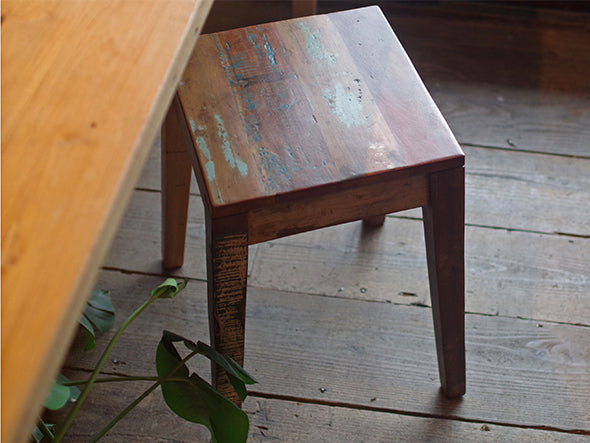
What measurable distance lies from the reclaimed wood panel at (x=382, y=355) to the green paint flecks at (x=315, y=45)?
0.52 meters

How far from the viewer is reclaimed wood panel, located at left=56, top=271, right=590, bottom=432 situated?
1108 millimetres

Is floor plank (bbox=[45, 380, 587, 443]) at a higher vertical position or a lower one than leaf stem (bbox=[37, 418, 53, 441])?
lower

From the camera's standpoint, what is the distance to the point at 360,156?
0.77m

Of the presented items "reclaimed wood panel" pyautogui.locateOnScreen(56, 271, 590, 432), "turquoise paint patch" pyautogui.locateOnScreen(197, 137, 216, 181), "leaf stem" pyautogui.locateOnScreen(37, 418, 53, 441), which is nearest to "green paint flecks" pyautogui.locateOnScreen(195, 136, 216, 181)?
"turquoise paint patch" pyautogui.locateOnScreen(197, 137, 216, 181)

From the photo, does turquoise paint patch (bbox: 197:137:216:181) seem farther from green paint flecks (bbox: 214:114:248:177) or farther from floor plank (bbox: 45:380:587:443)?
floor plank (bbox: 45:380:587:443)

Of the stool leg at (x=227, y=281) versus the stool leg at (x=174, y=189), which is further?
the stool leg at (x=174, y=189)

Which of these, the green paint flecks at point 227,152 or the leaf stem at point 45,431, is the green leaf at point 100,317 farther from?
the green paint flecks at point 227,152

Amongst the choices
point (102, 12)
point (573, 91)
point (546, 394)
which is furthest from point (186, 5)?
point (573, 91)

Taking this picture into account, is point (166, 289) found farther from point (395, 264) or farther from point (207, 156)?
point (395, 264)

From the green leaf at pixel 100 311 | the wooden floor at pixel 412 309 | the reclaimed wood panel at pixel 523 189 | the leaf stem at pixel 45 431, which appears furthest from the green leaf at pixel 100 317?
the reclaimed wood panel at pixel 523 189

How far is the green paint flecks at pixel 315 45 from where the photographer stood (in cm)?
90

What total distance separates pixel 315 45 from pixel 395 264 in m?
0.55

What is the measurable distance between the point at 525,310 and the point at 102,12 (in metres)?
0.97

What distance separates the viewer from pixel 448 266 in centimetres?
90
